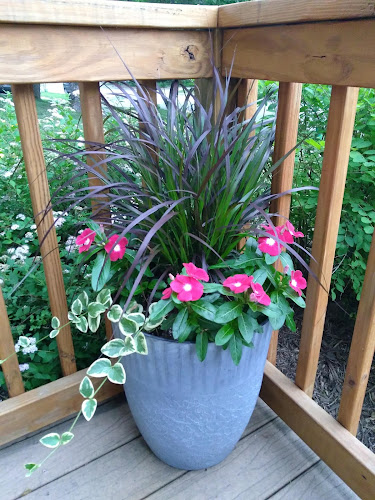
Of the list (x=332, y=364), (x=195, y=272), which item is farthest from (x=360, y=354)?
(x=332, y=364)

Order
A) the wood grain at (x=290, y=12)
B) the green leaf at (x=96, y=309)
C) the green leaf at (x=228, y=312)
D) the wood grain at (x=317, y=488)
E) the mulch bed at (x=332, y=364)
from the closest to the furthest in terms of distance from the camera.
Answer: the wood grain at (x=290, y=12) < the green leaf at (x=228, y=312) < the green leaf at (x=96, y=309) < the wood grain at (x=317, y=488) < the mulch bed at (x=332, y=364)

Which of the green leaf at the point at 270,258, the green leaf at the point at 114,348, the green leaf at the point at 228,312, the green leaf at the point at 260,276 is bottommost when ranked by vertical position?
the green leaf at the point at 114,348

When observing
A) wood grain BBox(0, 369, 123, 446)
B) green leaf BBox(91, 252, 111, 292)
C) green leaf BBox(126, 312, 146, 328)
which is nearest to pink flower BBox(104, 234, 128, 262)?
green leaf BBox(91, 252, 111, 292)

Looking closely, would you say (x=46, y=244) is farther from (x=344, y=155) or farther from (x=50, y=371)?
(x=344, y=155)

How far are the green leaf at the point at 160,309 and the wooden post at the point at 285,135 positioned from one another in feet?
1.24

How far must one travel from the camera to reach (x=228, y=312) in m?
0.90

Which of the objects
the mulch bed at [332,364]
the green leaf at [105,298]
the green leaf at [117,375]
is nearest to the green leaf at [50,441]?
the green leaf at [117,375]

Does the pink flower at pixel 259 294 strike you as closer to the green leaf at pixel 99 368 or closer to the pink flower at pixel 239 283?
the pink flower at pixel 239 283

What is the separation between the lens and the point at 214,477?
1212mm

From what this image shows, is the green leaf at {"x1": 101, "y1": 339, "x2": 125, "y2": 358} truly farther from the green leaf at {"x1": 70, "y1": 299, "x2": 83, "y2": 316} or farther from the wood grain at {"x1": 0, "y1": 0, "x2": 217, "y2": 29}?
the wood grain at {"x1": 0, "y1": 0, "x2": 217, "y2": 29}

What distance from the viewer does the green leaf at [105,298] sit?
1.01m

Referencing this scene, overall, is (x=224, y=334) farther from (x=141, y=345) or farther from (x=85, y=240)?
(x=85, y=240)

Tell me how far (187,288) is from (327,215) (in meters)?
0.42

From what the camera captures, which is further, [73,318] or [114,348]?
[73,318]
